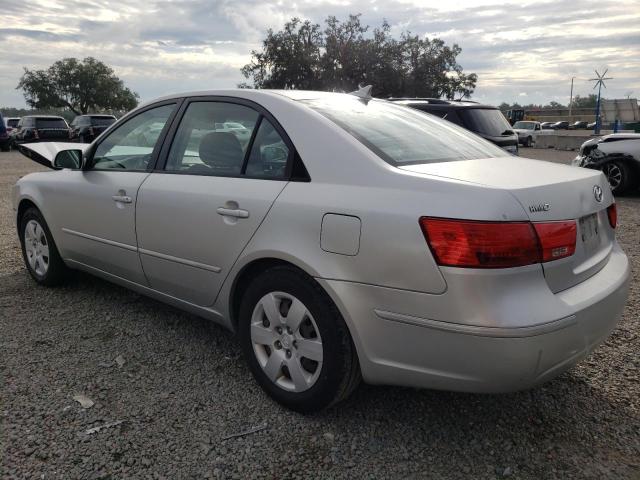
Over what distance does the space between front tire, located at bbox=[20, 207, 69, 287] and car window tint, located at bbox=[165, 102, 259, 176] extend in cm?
170

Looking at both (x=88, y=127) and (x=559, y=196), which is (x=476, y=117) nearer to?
(x=559, y=196)

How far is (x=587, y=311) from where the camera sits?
7.22 feet

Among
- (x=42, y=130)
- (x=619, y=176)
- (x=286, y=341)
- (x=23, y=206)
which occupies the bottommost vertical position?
(x=619, y=176)

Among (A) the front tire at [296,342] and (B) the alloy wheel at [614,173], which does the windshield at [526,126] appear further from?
(A) the front tire at [296,342]

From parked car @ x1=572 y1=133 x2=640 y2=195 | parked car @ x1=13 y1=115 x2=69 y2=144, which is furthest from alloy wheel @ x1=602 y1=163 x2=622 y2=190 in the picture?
parked car @ x1=13 y1=115 x2=69 y2=144

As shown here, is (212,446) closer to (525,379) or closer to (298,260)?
(298,260)

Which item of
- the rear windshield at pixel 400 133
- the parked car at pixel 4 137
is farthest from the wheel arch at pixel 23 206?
the parked car at pixel 4 137

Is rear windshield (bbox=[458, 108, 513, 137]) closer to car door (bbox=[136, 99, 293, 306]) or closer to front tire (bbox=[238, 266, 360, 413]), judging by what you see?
car door (bbox=[136, 99, 293, 306])

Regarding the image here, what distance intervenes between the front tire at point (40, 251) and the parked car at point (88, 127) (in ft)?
64.5

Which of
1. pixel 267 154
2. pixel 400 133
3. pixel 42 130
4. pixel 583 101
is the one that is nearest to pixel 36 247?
pixel 267 154

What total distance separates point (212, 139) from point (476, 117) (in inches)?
253

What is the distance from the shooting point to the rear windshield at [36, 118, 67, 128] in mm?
24188

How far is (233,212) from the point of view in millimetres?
2732

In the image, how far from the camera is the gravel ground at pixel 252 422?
2297 mm
